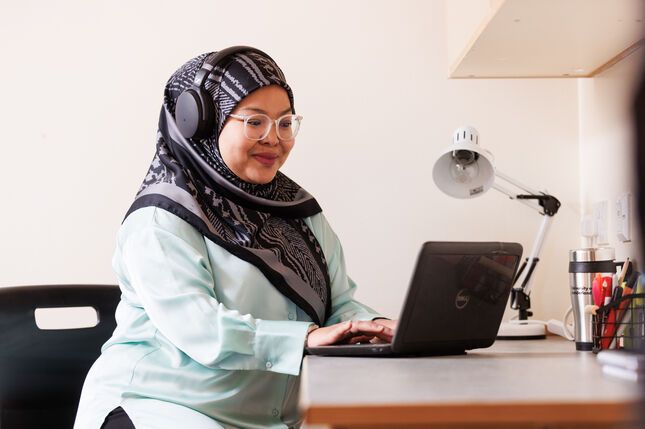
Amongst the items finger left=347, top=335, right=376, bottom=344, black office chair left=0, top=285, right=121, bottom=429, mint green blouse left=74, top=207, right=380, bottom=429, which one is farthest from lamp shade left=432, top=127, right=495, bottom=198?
black office chair left=0, top=285, right=121, bottom=429

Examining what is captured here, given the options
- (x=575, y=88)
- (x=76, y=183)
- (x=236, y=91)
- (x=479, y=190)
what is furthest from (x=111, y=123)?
(x=575, y=88)

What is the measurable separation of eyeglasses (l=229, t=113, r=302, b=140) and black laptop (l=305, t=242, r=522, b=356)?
0.55 m

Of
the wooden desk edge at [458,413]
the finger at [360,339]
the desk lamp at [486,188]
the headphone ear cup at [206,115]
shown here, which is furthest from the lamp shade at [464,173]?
the wooden desk edge at [458,413]

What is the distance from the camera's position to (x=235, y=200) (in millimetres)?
1609

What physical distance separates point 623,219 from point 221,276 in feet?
3.06

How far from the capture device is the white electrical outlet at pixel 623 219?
1764 mm

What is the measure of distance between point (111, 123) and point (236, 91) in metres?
0.72

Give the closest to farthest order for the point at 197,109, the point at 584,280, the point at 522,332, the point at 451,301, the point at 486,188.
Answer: the point at 451,301 → the point at 584,280 → the point at 197,109 → the point at 522,332 → the point at 486,188

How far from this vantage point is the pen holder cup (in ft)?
3.72

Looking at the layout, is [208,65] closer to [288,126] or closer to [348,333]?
[288,126]

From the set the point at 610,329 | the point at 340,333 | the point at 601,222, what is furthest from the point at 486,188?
the point at 340,333

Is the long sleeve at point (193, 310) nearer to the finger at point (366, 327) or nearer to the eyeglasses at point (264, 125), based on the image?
the finger at point (366, 327)

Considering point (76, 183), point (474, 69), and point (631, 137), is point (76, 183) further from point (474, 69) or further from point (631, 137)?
point (631, 137)

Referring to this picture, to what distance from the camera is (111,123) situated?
2174 millimetres
